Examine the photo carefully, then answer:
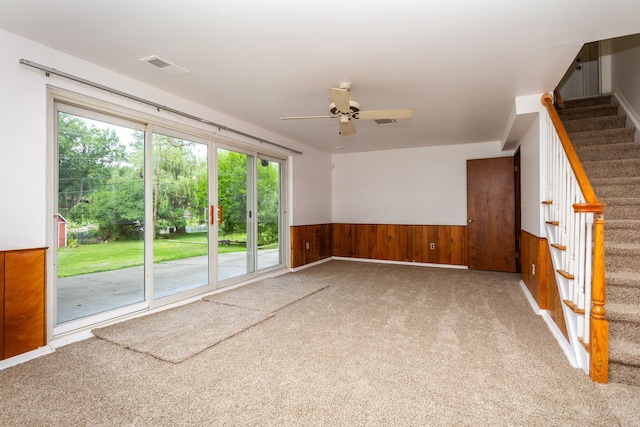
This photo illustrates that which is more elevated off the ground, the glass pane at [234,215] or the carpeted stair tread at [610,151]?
the carpeted stair tread at [610,151]

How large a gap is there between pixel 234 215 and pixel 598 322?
13.5 feet

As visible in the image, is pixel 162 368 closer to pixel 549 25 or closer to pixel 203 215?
pixel 203 215

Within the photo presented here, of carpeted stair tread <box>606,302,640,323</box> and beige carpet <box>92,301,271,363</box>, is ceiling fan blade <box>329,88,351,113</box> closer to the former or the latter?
beige carpet <box>92,301,271,363</box>

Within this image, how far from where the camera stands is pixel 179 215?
12.7ft

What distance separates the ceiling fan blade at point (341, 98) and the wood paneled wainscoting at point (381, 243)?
315 centimetres

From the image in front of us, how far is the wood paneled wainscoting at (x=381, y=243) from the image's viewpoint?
6.14 m

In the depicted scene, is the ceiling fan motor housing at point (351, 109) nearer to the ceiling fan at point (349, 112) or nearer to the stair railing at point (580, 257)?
the ceiling fan at point (349, 112)

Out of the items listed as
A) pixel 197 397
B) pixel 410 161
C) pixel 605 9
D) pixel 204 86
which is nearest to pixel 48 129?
pixel 204 86

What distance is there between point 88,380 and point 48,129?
2018 millimetres

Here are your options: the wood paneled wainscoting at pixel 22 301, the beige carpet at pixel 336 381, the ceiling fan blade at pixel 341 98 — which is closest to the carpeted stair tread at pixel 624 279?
the beige carpet at pixel 336 381

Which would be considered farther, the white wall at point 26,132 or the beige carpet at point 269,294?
the beige carpet at point 269,294

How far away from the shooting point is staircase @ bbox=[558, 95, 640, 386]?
7.07 feet

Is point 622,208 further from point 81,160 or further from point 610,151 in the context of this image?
point 81,160

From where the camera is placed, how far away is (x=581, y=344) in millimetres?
2240
